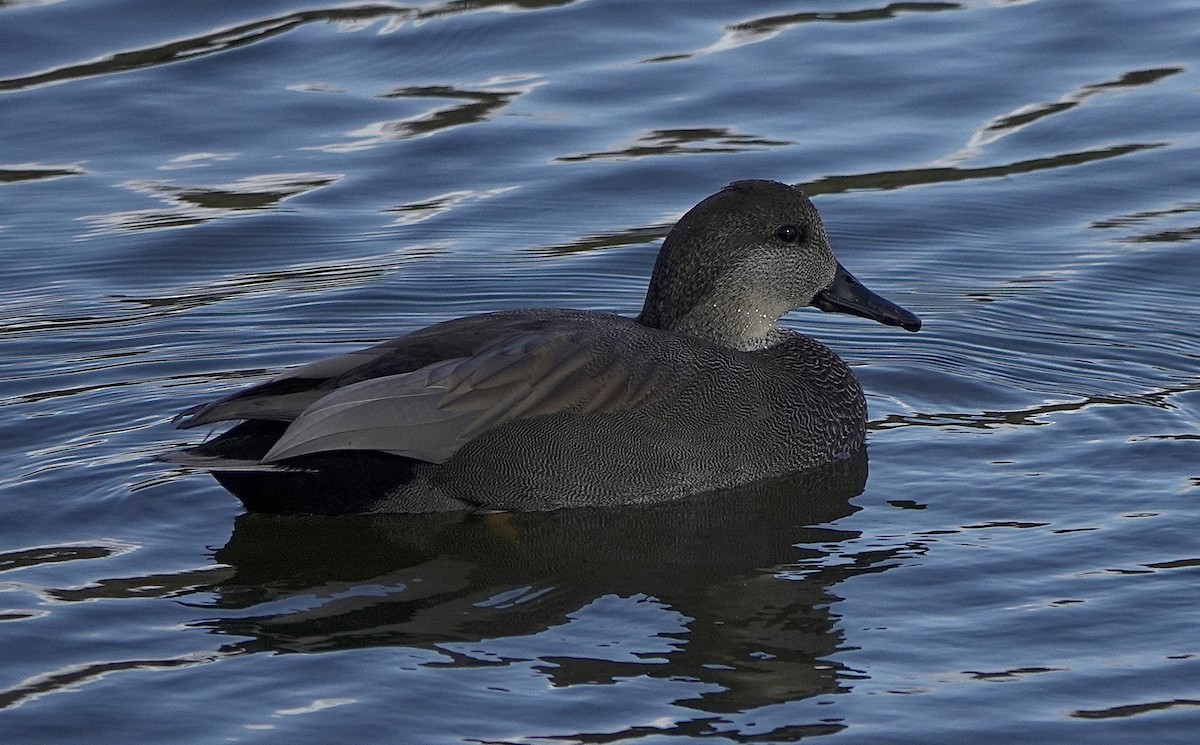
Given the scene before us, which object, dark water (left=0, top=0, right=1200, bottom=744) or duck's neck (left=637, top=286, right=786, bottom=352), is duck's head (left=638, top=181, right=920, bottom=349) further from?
dark water (left=0, top=0, right=1200, bottom=744)

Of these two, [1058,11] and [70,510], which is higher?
[1058,11]

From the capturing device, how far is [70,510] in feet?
21.4

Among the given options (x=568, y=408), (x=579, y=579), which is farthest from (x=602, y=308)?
(x=579, y=579)

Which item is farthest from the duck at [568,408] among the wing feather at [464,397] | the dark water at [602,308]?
the dark water at [602,308]

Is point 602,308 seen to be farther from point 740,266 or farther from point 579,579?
point 579,579

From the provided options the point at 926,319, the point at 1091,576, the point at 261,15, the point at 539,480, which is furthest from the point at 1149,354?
the point at 261,15

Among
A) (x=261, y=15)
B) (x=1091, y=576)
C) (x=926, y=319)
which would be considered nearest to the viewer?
(x=1091, y=576)

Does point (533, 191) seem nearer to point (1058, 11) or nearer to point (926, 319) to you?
point (926, 319)

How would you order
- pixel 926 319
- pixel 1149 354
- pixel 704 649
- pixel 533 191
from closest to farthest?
pixel 704 649, pixel 1149 354, pixel 926 319, pixel 533 191

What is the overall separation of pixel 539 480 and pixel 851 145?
4678 millimetres

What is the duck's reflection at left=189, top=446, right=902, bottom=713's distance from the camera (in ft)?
17.9

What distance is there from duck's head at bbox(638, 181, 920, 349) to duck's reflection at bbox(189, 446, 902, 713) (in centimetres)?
72

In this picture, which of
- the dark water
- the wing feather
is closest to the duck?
the wing feather

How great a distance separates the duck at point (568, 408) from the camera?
20.5ft
